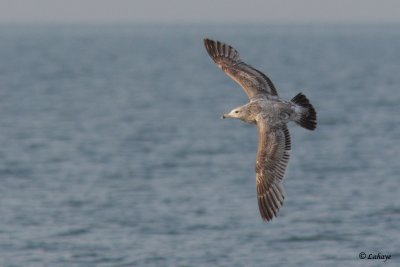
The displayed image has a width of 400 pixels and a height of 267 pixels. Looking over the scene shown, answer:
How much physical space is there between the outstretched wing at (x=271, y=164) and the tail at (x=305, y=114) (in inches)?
11.7

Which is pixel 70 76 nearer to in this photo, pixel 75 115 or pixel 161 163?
pixel 75 115

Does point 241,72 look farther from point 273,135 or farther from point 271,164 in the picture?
point 271,164

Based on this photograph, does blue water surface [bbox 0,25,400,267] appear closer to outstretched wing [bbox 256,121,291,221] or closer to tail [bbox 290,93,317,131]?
outstretched wing [bbox 256,121,291,221]

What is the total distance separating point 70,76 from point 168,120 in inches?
1508

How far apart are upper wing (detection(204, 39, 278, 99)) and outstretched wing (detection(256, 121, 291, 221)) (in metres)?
1.01

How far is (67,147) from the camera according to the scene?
38750 mm

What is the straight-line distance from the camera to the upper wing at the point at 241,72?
18.0 m

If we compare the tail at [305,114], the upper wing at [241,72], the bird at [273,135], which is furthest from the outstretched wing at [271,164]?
the upper wing at [241,72]

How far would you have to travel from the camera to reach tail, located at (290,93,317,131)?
16.9 meters

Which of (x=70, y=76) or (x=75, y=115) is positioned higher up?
(x=70, y=76)

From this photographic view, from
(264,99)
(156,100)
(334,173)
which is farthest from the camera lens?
(156,100)

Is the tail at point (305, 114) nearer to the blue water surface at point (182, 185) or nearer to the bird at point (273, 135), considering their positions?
the bird at point (273, 135)

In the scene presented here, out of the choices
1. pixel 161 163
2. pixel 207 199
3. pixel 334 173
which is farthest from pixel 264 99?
pixel 161 163

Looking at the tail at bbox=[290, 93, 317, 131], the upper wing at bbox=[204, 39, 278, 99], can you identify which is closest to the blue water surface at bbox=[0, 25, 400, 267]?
the upper wing at bbox=[204, 39, 278, 99]
